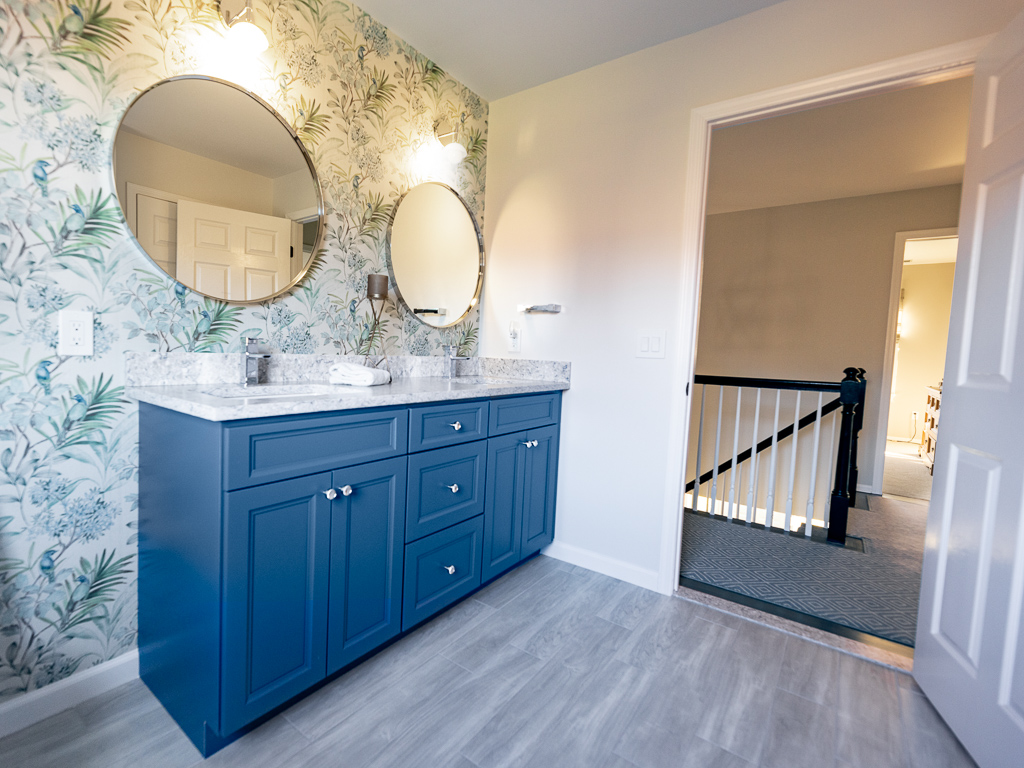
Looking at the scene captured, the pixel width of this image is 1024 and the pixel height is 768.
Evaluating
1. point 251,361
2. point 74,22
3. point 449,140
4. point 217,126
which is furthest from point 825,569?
point 74,22

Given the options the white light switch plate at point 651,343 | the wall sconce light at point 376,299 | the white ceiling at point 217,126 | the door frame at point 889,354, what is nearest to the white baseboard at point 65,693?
the wall sconce light at point 376,299

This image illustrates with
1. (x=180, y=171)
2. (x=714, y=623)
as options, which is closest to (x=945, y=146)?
(x=714, y=623)

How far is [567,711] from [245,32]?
238cm

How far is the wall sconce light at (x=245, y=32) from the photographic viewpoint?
Answer: 1.52 metres

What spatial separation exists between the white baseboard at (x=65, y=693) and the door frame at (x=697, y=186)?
2029mm

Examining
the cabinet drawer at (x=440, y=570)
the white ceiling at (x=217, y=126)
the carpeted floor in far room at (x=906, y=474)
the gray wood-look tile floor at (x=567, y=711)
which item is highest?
the white ceiling at (x=217, y=126)

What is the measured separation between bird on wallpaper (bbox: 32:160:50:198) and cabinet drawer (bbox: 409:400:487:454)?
44.8 inches

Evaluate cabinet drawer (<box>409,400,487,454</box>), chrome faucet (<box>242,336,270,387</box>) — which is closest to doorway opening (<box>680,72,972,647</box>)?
cabinet drawer (<box>409,400,487,454</box>)

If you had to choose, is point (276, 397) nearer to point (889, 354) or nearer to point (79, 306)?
point (79, 306)

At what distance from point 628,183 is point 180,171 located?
1.79 m

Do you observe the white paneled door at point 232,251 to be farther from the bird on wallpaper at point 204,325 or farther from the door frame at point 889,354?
the door frame at point 889,354

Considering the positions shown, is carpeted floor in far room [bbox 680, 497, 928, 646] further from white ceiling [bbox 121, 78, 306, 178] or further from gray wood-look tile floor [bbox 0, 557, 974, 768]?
white ceiling [bbox 121, 78, 306, 178]

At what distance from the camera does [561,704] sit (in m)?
1.46

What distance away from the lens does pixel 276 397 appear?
1534mm
